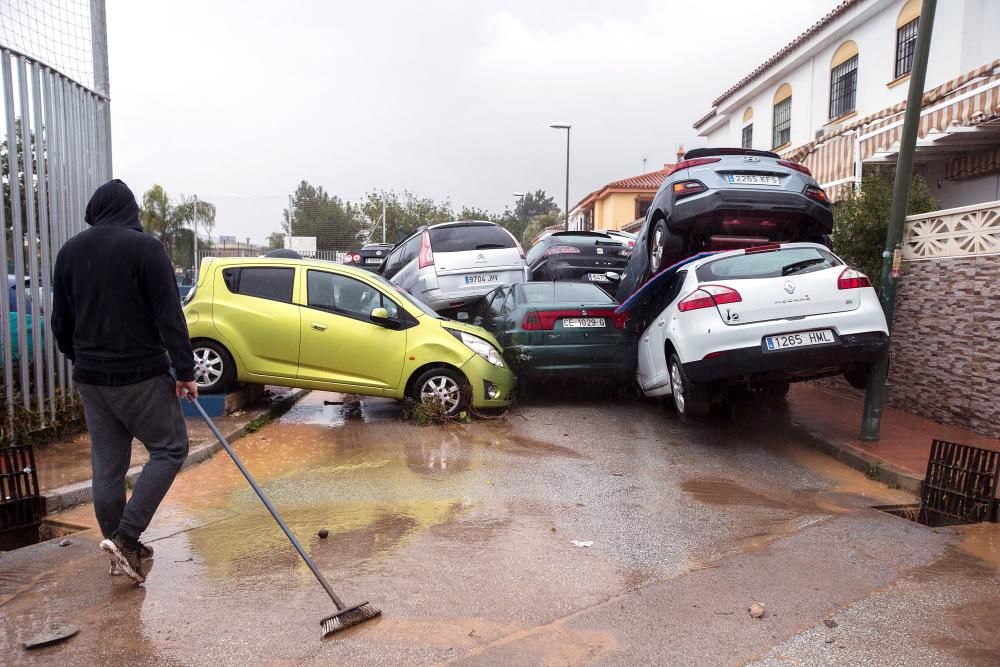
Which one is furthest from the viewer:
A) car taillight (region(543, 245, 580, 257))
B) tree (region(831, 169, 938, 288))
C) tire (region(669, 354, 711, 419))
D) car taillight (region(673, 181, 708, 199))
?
car taillight (region(543, 245, 580, 257))

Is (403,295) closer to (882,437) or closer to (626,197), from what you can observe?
(882,437)

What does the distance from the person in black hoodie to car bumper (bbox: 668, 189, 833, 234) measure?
6.13 m

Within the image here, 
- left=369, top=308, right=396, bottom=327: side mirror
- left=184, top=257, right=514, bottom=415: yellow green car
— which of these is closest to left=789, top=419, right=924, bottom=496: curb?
left=184, top=257, right=514, bottom=415: yellow green car

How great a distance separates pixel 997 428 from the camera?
749 cm

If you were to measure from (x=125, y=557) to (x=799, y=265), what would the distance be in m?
5.85

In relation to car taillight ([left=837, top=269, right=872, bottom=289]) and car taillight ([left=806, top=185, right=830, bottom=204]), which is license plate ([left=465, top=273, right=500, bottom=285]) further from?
car taillight ([left=837, top=269, right=872, bottom=289])

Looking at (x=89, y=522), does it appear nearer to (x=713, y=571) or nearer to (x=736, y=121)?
(x=713, y=571)

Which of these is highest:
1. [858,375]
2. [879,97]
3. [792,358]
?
[879,97]

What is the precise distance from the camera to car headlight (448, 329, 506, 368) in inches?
333

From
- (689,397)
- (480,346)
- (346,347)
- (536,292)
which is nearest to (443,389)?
(480,346)

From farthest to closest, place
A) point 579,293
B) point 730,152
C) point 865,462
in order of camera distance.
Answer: point 579,293
point 730,152
point 865,462

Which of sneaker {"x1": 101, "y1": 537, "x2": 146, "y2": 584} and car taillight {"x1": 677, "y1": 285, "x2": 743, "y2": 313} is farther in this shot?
car taillight {"x1": 677, "y1": 285, "x2": 743, "y2": 313}

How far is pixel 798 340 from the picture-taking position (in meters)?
6.62

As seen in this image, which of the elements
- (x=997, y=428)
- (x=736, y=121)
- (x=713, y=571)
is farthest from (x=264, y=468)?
(x=736, y=121)
